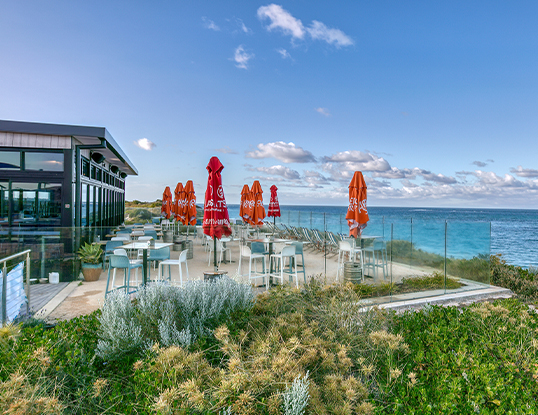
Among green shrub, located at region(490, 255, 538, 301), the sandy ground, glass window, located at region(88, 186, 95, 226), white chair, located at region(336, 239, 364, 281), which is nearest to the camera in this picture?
the sandy ground

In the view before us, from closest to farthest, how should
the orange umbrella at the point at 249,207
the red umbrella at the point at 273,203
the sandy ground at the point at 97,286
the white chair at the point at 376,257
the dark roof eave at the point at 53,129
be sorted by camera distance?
the sandy ground at the point at 97,286 < the white chair at the point at 376,257 < the dark roof eave at the point at 53,129 < the orange umbrella at the point at 249,207 < the red umbrella at the point at 273,203

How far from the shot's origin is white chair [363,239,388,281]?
486cm

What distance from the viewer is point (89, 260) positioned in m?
6.34

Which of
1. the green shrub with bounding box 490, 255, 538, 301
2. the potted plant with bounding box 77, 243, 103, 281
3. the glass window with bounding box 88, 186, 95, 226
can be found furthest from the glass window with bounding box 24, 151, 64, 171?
the green shrub with bounding box 490, 255, 538, 301

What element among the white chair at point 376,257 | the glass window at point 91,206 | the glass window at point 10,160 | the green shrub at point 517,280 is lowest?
the green shrub at point 517,280

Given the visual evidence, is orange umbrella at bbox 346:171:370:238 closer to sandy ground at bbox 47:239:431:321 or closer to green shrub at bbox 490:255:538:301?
sandy ground at bbox 47:239:431:321

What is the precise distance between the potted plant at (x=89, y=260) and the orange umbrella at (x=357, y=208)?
5.34m

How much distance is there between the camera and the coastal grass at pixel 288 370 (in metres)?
1.56

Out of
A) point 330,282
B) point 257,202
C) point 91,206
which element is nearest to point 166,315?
point 330,282

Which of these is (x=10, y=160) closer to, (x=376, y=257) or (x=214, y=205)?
(x=214, y=205)

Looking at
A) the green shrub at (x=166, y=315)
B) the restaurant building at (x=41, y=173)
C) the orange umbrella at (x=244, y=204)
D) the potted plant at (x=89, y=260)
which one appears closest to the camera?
the green shrub at (x=166, y=315)

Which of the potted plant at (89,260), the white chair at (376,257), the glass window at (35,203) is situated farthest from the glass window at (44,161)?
the white chair at (376,257)

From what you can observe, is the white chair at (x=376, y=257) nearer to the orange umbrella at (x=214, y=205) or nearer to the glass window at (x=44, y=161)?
the orange umbrella at (x=214, y=205)

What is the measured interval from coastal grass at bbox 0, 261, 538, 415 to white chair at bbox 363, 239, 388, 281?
6.80ft
